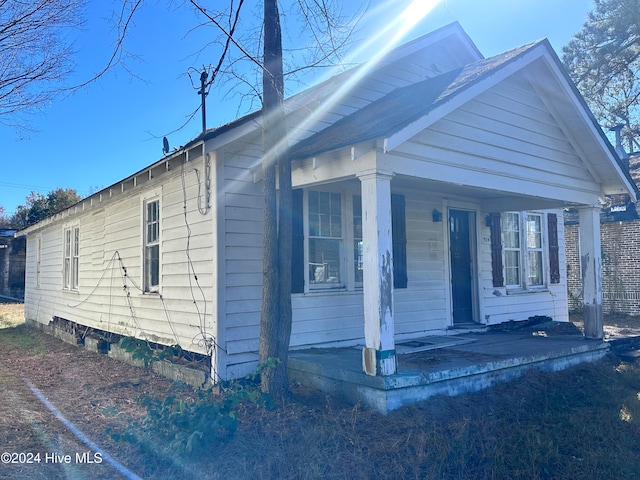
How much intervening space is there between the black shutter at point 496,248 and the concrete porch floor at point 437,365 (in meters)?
1.81

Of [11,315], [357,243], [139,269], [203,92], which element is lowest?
[11,315]

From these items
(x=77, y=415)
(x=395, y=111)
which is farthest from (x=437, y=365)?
(x=77, y=415)

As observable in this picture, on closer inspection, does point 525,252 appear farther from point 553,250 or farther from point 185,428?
point 185,428

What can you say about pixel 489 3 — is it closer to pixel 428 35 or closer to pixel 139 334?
pixel 428 35

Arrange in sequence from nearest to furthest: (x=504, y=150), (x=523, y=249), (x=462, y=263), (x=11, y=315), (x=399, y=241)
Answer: (x=504, y=150) → (x=399, y=241) → (x=462, y=263) → (x=523, y=249) → (x=11, y=315)

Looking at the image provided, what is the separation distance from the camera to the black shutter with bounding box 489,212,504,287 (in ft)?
32.2

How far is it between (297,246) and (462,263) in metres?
3.98

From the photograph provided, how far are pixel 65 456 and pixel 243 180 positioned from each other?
142 inches

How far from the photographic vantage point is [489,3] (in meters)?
5.96

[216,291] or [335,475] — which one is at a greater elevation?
[216,291]

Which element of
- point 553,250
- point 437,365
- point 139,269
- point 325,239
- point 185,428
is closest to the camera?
point 185,428

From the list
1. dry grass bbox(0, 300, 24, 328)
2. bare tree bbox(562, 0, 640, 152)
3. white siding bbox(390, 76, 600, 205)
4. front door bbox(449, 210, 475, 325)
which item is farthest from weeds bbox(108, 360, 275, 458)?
bare tree bbox(562, 0, 640, 152)

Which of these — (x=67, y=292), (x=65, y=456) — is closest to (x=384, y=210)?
(x=65, y=456)

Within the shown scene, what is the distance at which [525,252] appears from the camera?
1063 cm
